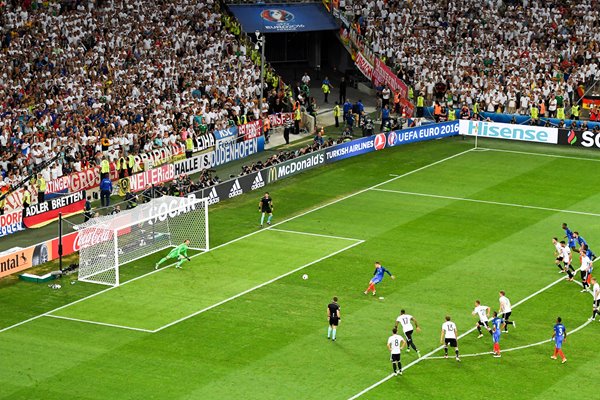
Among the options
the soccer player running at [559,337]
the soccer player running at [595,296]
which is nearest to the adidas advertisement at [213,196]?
the soccer player running at [595,296]

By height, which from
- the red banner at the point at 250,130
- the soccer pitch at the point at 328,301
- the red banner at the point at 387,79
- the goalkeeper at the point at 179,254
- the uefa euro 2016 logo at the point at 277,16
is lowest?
the soccer pitch at the point at 328,301

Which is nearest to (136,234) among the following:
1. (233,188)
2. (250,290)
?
(250,290)

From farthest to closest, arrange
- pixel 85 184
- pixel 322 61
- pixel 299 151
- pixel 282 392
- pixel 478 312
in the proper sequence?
pixel 322 61 < pixel 299 151 < pixel 85 184 < pixel 478 312 < pixel 282 392

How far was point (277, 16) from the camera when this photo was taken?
81375 mm

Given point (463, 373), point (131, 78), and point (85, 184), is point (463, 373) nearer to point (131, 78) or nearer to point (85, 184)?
point (85, 184)

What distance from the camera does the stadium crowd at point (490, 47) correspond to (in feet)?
249

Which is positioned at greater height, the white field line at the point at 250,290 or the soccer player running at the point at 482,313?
the soccer player running at the point at 482,313

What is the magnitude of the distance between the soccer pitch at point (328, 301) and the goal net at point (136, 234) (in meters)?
0.77

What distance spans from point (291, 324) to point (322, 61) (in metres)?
45.4

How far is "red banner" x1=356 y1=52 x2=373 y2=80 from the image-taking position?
80.8 meters

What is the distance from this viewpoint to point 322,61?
3388 inches

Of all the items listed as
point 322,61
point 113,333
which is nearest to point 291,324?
point 113,333

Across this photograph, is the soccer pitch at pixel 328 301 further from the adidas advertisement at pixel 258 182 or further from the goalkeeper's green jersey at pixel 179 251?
the adidas advertisement at pixel 258 182

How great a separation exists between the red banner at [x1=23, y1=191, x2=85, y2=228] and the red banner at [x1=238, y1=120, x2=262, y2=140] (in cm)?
1369
